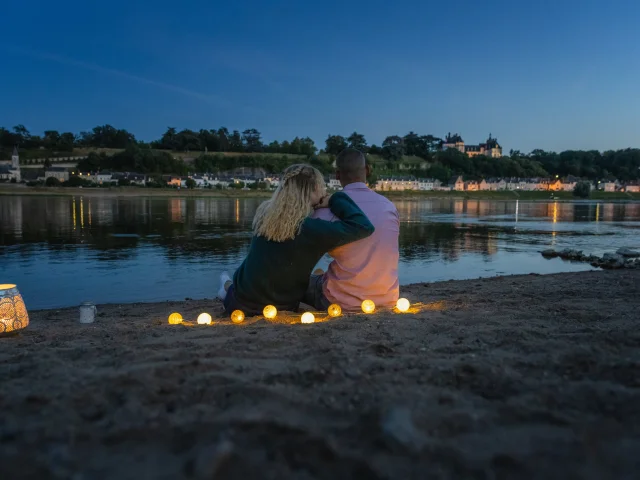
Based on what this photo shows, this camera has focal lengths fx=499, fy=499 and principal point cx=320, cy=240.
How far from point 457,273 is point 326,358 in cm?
1128

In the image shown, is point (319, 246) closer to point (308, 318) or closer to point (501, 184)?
point (308, 318)

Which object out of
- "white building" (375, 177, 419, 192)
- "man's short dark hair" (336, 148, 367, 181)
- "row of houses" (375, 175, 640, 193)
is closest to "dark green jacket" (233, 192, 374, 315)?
"man's short dark hair" (336, 148, 367, 181)

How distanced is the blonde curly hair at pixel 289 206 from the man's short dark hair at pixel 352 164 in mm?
524

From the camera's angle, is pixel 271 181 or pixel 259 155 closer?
pixel 271 181

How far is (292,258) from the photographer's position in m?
5.41

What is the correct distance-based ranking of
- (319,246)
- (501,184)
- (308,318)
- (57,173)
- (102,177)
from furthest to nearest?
(501,184) → (102,177) → (57,173) → (319,246) → (308,318)

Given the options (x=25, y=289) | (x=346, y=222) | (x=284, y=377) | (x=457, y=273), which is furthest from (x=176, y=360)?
(x=457, y=273)

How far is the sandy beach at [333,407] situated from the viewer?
2215 mm

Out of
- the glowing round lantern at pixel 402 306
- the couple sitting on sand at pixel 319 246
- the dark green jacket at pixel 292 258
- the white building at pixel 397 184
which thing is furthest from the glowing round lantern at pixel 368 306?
the white building at pixel 397 184

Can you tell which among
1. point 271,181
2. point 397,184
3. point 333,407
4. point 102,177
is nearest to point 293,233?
point 333,407

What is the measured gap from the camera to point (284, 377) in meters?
3.11

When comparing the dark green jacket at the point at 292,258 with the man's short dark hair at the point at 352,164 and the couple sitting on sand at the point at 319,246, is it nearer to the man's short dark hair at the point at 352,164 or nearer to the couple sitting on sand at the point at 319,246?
the couple sitting on sand at the point at 319,246

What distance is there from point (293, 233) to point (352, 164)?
45.5 inches

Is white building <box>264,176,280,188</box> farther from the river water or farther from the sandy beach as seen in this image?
the sandy beach
